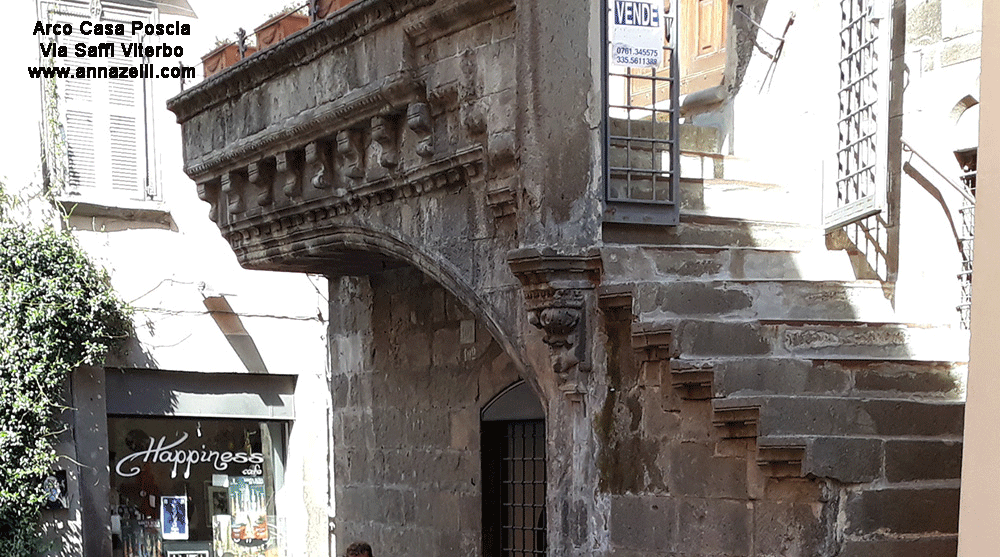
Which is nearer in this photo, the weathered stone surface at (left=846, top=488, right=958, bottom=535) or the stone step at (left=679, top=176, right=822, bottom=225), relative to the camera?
the weathered stone surface at (left=846, top=488, right=958, bottom=535)

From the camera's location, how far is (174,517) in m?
13.7

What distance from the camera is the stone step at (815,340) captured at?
230 inches

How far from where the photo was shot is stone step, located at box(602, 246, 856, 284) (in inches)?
253

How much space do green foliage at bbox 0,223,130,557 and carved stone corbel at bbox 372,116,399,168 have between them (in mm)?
5706

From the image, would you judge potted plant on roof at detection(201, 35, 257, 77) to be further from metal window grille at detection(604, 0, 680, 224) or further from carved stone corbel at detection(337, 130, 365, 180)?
metal window grille at detection(604, 0, 680, 224)

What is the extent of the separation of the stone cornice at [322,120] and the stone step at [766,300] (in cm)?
206

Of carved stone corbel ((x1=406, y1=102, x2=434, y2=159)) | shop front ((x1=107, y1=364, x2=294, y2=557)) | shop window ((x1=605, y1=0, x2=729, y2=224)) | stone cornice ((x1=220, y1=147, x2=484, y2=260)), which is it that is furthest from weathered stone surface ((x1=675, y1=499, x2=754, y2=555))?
shop front ((x1=107, y1=364, x2=294, y2=557))

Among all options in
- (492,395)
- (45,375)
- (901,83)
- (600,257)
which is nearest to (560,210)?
(600,257)

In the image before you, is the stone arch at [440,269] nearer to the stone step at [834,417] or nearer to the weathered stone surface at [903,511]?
the stone step at [834,417]

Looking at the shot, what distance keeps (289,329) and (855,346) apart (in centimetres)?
890

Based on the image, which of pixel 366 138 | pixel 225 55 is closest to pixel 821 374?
pixel 366 138

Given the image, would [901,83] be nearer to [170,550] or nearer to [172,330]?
[172,330]

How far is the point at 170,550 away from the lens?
1373 cm

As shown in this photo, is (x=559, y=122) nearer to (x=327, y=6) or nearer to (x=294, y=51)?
(x=327, y=6)
